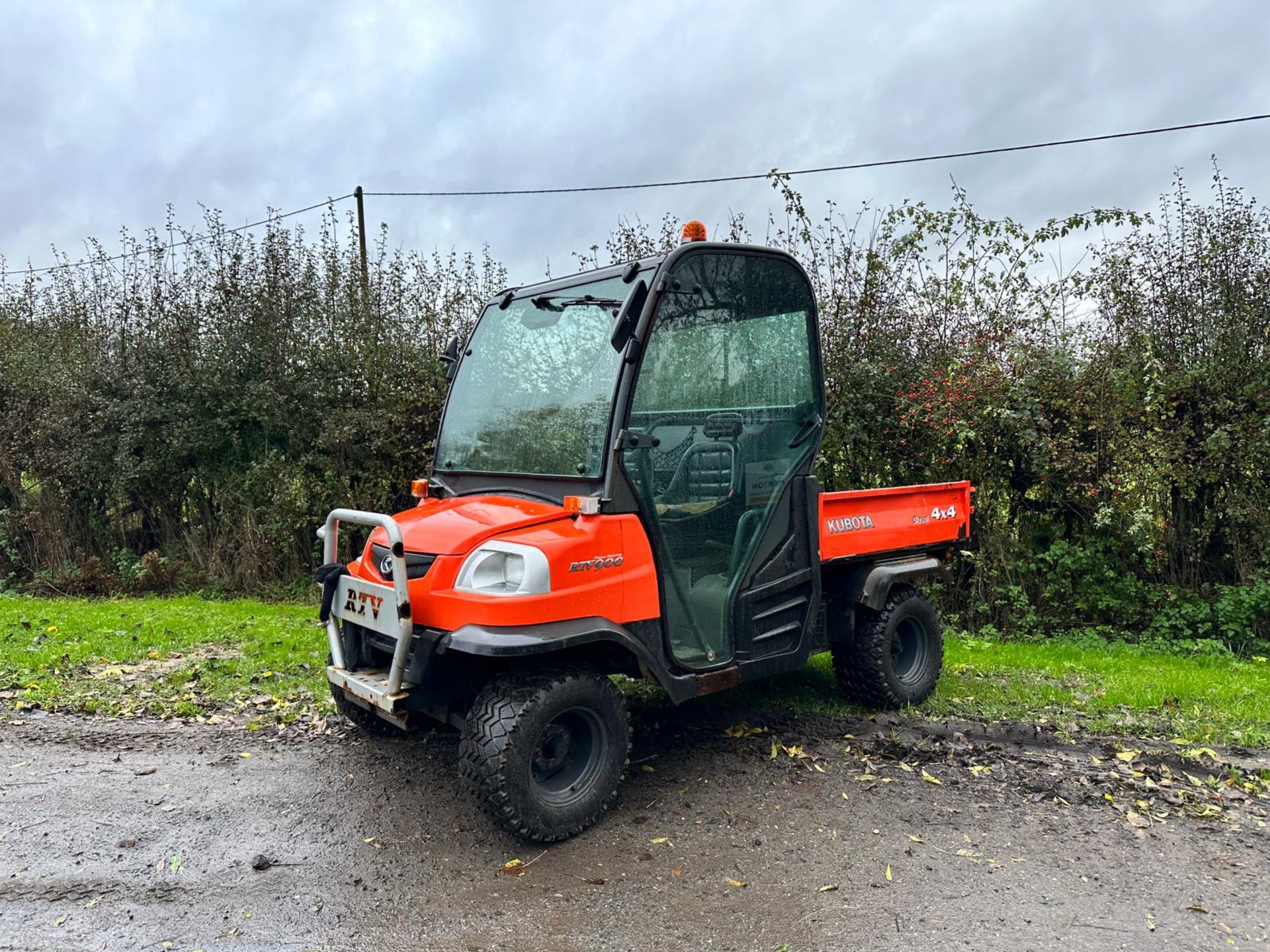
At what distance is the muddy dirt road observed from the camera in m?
2.84

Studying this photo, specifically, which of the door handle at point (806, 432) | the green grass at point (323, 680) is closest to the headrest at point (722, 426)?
the door handle at point (806, 432)

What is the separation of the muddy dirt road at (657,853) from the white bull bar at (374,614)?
56cm

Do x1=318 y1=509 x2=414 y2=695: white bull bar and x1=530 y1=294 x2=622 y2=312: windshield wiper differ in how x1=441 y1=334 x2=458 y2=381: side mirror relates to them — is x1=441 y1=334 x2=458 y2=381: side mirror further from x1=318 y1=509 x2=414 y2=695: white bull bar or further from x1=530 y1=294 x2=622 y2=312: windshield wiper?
x1=318 y1=509 x2=414 y2=695: white bull bar

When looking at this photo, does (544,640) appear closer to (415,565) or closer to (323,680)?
(415,565)

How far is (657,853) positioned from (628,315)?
2094 mm

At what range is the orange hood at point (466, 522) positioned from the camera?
11.3ft

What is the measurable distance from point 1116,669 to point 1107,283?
3.34 m

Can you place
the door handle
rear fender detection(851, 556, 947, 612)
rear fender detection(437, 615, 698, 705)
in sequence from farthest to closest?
rear fender detection(851, 556, 947, 612), the door handle, rear fender detection(437, 615, 698, 705)

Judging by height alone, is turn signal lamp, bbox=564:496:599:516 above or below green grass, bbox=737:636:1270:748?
above

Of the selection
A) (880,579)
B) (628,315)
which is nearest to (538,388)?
(628,315)

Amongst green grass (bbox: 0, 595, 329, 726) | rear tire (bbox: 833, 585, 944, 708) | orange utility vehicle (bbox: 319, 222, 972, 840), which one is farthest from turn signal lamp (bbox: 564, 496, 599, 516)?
green grass (bbox: 0, 595, 329, 726)

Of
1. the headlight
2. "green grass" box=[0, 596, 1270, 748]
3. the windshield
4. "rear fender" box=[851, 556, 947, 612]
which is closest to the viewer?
the headlight

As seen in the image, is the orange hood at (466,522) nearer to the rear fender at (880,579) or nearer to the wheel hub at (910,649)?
the rear fender at (880,579)

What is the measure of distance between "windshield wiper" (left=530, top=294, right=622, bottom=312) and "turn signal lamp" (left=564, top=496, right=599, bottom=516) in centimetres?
82
